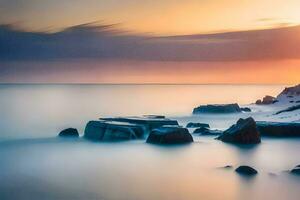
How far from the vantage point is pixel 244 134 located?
1167cm

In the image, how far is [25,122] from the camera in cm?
1838

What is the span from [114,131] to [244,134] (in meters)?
3.08

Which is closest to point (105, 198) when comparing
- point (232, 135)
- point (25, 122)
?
point (232, 135)

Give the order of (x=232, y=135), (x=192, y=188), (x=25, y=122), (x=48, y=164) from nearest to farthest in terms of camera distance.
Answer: (x=192, y=188), (x=48, y=164), (x=232, y=135), (x=25, y=122)

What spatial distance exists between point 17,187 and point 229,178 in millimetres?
3287

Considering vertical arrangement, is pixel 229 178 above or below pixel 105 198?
above

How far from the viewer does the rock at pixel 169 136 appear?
11059 mm

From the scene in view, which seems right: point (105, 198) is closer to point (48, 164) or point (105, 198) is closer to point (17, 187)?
point (17, 187)

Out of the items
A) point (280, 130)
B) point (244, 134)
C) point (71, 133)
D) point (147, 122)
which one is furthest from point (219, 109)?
point (244, 134)

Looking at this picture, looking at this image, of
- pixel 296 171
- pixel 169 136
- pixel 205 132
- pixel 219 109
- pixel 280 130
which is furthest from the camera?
pixel 219 109

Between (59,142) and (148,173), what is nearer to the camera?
(148,173)

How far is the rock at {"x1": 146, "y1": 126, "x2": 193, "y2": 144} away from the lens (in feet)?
36.3

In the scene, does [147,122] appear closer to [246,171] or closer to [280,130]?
[280,130]

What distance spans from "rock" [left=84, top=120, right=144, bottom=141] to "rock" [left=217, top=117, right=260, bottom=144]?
212 cm
